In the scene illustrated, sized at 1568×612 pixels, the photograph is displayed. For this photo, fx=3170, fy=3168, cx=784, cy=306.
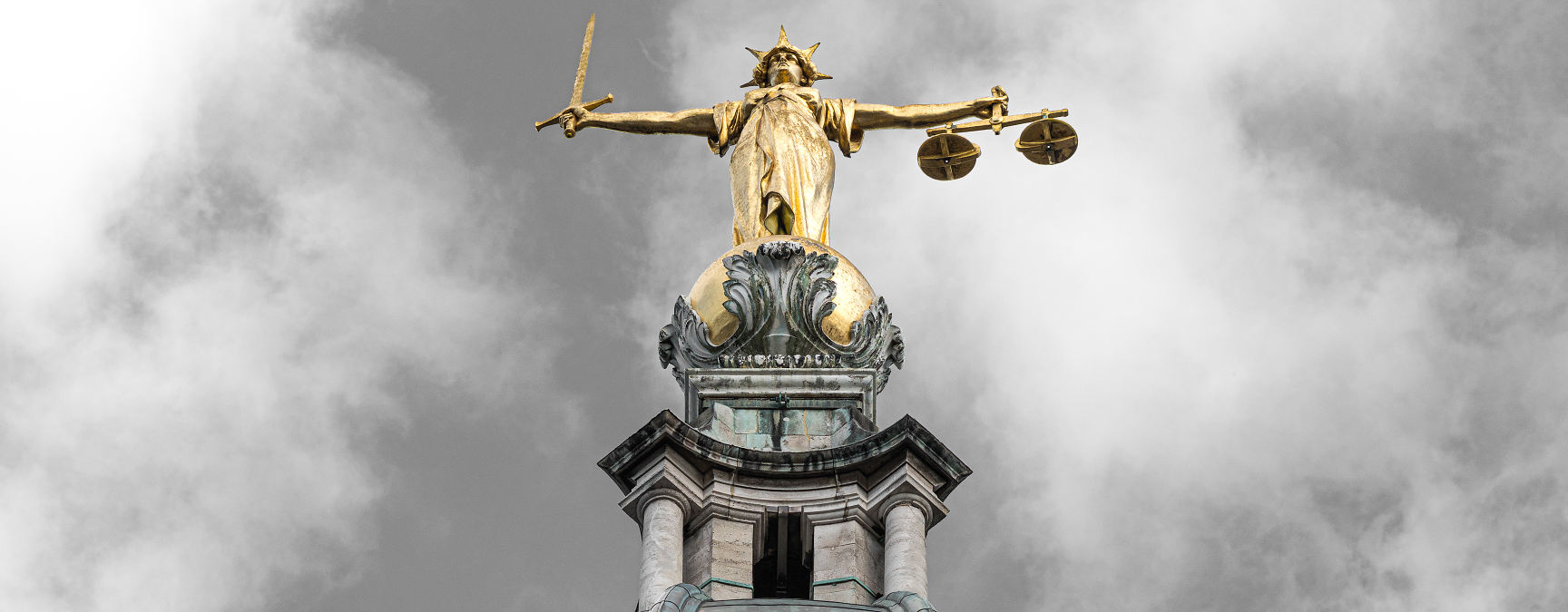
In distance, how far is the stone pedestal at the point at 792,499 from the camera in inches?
1281

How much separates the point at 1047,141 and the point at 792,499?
600cm

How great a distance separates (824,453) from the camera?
33375 millimetres

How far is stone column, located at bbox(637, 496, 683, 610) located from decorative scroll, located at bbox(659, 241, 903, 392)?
2489 millimetres

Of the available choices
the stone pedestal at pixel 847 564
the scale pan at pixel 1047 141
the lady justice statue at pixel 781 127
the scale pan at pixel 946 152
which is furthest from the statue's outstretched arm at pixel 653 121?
the stone pedestal at pixel 847 564

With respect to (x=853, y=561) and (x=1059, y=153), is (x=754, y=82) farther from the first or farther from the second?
(x=853, y=561)

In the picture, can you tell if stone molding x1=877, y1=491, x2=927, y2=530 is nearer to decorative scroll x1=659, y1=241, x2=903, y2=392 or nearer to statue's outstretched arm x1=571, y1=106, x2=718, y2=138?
decorative scroll x1=659, y1=241, x2=903, y2=392

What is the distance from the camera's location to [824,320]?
3497cm

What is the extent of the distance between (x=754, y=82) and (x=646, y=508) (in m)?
8.25

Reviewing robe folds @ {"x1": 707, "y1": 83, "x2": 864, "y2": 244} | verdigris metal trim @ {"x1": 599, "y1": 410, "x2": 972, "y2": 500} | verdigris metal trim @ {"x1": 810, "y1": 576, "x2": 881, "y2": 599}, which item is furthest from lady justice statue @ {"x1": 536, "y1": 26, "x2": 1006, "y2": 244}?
verdigris metal trim @ {"x1": 810, "y1": 576, "x2": 881, "y2": 599}

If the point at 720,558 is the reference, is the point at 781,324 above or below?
above

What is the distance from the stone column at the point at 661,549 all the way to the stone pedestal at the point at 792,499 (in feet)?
0.06

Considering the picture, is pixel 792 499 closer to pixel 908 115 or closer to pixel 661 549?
pixel 661 549

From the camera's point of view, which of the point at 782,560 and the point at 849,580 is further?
the point at 782,560

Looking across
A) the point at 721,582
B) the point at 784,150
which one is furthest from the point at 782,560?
the point at 784,150
